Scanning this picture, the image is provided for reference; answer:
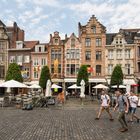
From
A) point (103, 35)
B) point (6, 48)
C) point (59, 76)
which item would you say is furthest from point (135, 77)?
point (6, 48)

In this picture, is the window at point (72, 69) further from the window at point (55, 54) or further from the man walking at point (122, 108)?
the man walking at point (122, 108)

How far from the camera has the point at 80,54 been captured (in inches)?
2254

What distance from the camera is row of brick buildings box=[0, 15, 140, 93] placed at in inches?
2176

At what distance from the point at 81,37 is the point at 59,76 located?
337 inches

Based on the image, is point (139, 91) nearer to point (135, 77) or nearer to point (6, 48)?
point (135, 77)

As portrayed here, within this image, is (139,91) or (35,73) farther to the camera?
(35,73)

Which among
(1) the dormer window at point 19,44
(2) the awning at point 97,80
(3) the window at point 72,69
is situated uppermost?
(1) the dormer window at point 19,44

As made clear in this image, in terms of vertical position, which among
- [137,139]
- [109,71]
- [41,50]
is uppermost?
[41,50]

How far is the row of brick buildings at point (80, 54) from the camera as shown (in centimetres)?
5528

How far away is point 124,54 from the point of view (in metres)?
55.5

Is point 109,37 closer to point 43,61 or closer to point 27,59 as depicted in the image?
point 43,61

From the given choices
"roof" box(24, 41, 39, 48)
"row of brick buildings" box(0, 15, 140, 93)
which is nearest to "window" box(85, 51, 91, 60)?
"row of brick buildings" box(0, 15, 140, 93)

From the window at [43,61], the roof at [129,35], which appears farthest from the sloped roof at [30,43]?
the roof at [129,35]

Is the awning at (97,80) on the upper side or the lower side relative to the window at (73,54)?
lower
